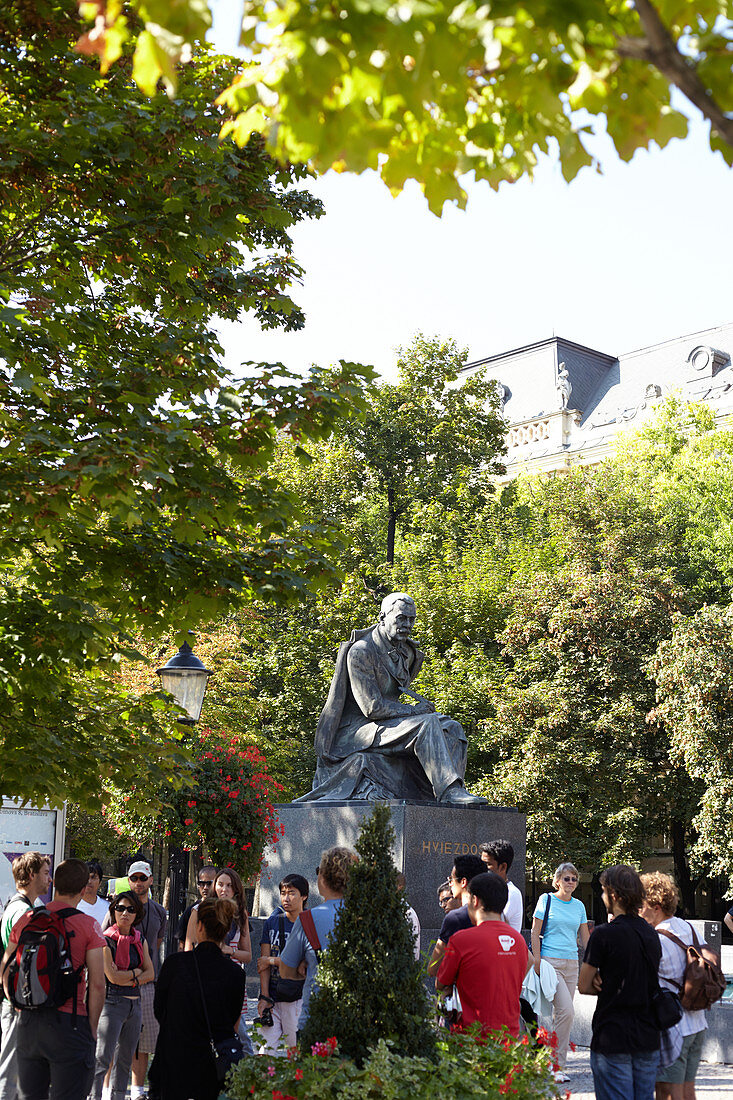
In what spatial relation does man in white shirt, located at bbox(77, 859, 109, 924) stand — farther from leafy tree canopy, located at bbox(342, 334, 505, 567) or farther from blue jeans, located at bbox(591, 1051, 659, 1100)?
leafy tree canopy, located at bbox(342, 334, 505, 567)

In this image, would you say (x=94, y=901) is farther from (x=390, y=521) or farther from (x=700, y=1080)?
(x=390, y=521)

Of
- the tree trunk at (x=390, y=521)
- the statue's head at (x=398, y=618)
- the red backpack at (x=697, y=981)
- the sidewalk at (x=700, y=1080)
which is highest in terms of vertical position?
the tree trunk at (x=390, y=521)

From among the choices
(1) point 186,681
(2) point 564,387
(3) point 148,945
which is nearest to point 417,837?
(1) point 186,681

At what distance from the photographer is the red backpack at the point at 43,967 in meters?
5.97

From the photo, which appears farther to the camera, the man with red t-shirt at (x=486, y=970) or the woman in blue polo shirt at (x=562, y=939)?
the woman in blue polo shirt at (x=562, y=939)

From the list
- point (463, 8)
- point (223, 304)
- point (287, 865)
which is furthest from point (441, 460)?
point (463, 8)

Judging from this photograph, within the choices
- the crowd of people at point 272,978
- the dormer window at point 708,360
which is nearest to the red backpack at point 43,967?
the crowd of people at point 272,978

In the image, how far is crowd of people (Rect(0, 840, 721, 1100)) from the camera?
17.2 feet

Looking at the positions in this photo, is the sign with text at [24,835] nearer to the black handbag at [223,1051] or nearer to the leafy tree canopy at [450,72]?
the black handbag at [223,1051]

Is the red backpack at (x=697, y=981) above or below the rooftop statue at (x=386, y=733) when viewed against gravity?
below

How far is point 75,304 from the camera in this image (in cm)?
787

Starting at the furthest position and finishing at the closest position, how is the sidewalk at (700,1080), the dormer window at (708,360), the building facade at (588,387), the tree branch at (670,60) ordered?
1. the building facade at (588,387)
2. the dormer window at (708,360)
3. the sidewalk at (700,1080)
4. the tree branch at (670,60)

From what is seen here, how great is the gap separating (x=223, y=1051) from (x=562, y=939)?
4.92 metres

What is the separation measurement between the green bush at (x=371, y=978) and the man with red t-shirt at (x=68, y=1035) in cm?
186
